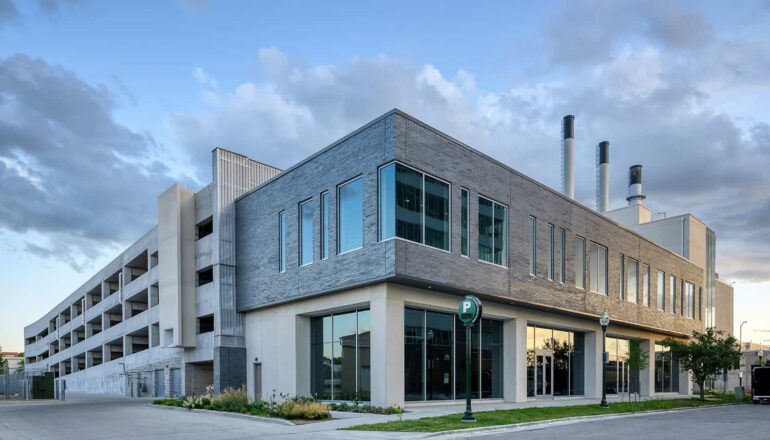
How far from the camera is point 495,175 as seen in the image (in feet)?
95.5

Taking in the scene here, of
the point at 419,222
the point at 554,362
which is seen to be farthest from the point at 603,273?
the point at 419,222

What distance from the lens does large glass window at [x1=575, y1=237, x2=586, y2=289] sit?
3550 centimetres

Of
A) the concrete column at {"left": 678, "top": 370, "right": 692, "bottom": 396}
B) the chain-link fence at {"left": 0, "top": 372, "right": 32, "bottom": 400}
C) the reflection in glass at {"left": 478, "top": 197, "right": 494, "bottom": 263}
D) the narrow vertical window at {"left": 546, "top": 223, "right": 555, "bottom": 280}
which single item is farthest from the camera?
the concrete column at {"left": 678, "top": 370, "right": 692, "bottom": 396}

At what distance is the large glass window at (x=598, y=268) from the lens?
37.4 m

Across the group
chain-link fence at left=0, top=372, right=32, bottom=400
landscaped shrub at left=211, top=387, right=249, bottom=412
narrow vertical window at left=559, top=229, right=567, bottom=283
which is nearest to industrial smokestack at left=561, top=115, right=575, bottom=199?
narrow vertical window at left=559, top=229, right=567, bottom=283

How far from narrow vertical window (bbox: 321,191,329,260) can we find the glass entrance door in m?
13.7

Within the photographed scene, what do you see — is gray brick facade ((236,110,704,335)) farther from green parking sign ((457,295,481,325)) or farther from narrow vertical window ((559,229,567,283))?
green parking sign ((457,295,481,325))

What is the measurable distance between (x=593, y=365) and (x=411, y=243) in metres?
20.0

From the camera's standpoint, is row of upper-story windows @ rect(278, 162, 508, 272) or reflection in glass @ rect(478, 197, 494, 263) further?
reflection in glass @ rect(478, 197, 494, 263)

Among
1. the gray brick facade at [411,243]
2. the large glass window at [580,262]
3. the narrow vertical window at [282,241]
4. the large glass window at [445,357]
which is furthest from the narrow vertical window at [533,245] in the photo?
the narrow vertical window at [282,241]

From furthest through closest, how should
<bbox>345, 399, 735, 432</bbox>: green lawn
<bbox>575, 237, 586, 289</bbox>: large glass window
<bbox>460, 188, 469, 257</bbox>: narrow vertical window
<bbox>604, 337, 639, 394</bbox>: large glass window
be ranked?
<bbox>604, 337, 639, 394</bbox>: large glass window → <bbox>575, 237, 586, 289</bbox>: large glass window → <bbox>460, 188, 469, 257</bbox>: narrow vertical window → <bbox>345, 399, 735, 432</bbox>: green lawn

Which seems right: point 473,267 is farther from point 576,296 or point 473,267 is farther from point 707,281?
point 707,281

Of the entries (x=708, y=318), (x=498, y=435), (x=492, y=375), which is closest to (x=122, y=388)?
(x=492, y=375)

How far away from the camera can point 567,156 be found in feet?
175
